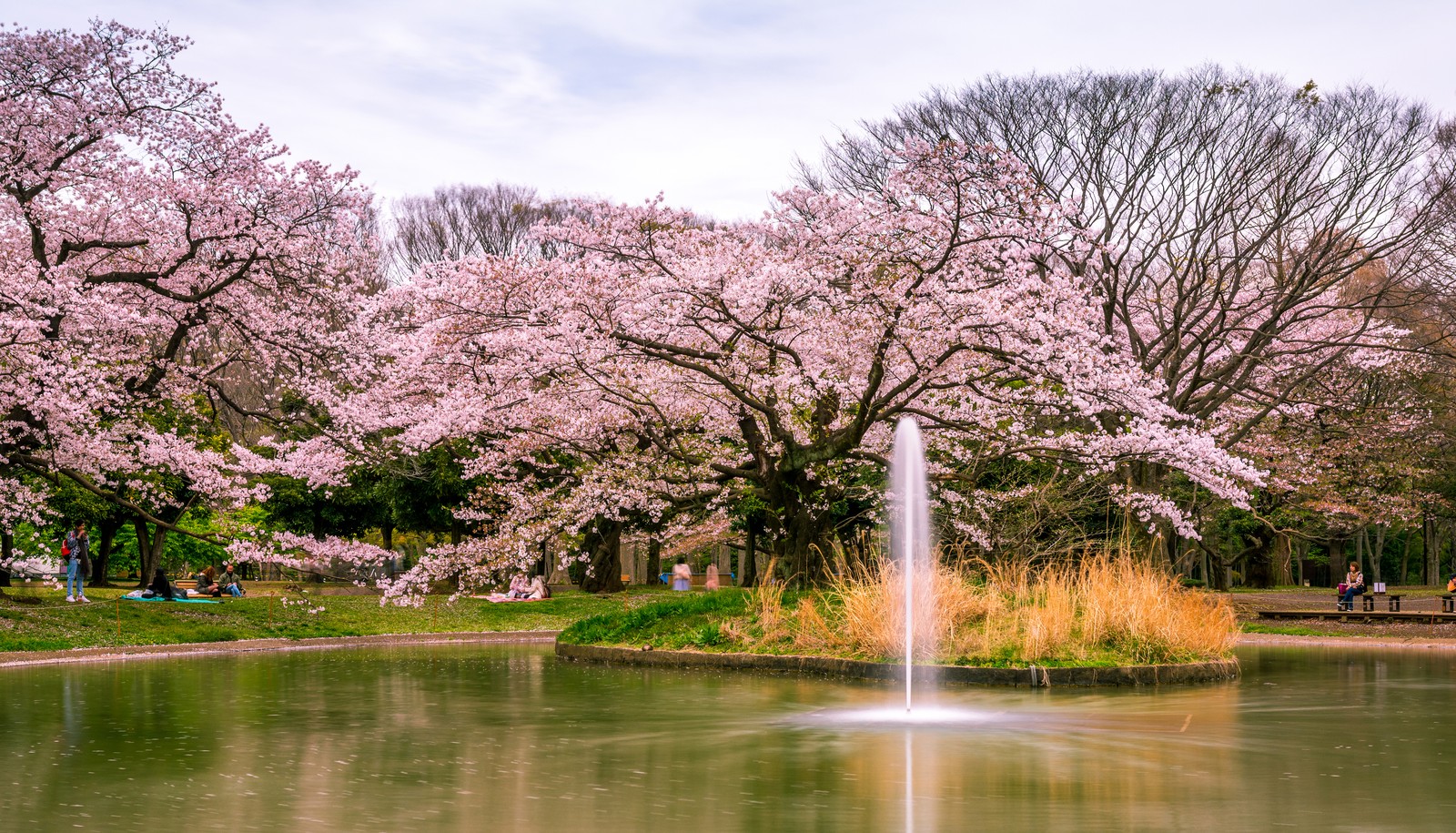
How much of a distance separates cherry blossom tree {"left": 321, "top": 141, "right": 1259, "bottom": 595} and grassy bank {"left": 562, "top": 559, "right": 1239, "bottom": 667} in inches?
91.5

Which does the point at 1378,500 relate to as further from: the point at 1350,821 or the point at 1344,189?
the point at 1350,821

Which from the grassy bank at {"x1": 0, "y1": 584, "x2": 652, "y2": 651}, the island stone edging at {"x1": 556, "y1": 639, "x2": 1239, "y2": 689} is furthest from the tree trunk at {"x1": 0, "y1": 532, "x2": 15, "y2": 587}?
the island stone edging at {"x1": 556, "y1": 639, "x2": 1239, "y2": 689}

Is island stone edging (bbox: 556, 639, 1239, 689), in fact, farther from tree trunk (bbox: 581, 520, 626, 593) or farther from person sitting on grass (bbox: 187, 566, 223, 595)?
tree trunk (bbox: 581, 520, 626, 593)

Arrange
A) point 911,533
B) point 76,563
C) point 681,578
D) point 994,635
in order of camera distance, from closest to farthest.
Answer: point 911,533
point 994,635
point 76,563
point 681,578

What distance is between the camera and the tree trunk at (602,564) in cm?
3578

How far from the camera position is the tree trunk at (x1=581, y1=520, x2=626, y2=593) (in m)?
35.8

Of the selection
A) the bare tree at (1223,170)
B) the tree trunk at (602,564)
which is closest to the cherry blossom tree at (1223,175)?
the bare tree at (1223,170)

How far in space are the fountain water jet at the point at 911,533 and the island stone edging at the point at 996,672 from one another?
0.43 m

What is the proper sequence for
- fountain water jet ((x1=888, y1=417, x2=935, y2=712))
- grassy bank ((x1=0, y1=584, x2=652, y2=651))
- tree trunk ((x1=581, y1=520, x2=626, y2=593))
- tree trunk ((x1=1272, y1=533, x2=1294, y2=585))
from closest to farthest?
fountain water jet ((x1=888, y1=417, x2=935, y2=712)), grassy bank ((x1=0, y1=584, x2=652, y2=651)), tree trunk ((x1=581, y1=520, x2=626, y2=593)), tree trunk ((x1=1272, y1=533, x2=1294, y2=585))

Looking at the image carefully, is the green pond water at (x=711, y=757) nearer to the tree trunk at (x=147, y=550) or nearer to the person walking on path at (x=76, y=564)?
the person walking on path at (x=76, y=564)

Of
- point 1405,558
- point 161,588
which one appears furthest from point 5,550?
point 1405,558

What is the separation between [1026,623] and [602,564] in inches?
848

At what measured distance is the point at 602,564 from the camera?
3622 centimetres

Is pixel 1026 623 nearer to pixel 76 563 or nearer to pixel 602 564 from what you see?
pixel 76 563
